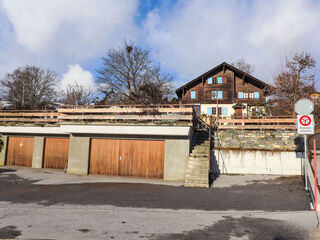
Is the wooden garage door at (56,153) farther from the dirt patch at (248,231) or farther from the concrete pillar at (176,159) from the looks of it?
the dirt patch at (248,231)

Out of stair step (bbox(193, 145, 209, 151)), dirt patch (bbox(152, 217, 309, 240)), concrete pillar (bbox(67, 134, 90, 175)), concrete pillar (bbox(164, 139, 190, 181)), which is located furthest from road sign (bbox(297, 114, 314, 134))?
concrete pillar (bbox(67, 134, 90, 175))

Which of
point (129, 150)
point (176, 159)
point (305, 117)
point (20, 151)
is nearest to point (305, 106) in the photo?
point (305, 117)

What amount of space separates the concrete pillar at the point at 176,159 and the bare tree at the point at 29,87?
31088 mm

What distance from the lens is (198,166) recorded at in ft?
39.3

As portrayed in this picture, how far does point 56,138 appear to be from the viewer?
16594mm

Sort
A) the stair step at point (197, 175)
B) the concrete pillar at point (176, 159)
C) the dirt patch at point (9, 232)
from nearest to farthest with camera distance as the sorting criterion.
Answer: the dirt patch at point (9, 232), the stair step at point (197, 175), the concrete pillar at point (176, 159)

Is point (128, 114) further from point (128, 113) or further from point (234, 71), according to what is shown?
point (234, 71)

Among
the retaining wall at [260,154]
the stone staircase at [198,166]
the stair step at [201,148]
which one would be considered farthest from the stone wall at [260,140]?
the stone staircase at [198,166]

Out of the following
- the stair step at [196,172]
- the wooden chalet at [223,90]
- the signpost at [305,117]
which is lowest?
Result: the stair step at [196,172]

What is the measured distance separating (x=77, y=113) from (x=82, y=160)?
3.26 meters

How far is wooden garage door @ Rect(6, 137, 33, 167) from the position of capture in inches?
676

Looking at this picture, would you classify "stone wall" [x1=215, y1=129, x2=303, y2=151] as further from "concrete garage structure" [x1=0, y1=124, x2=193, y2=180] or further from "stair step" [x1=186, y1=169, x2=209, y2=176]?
"stair step" [x1=186, y1=169, x2=209, y2=176]

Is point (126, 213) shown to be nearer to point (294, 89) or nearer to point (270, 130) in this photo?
point (270, 130)

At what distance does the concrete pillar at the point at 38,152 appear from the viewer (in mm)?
16609
